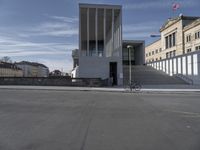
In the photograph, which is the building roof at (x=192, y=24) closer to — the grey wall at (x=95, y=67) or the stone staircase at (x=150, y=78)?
the stone staircase at (x=150, y=78)

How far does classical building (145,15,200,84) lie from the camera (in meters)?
42.3

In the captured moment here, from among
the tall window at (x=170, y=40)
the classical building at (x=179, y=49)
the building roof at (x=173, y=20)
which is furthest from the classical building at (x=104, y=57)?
the tall window at (x=170, y=40)

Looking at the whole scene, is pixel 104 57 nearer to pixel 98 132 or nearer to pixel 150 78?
pixel 150 78

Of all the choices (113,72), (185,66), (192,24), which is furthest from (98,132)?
(192,24)

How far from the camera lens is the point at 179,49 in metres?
73.2

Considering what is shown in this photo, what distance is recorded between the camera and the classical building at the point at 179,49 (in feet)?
139

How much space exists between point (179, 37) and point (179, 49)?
11.4 ft

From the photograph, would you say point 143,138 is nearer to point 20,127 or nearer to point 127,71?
point 20,127

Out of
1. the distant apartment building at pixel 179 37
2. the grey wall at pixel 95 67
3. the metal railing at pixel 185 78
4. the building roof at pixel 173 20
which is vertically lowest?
→ the metal railing at pixel 185 78

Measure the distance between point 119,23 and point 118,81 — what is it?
9189 mm

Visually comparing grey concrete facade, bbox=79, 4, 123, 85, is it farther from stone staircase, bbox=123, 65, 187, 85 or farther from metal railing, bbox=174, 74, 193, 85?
metal railing, bbox=174, 74, 193, 85

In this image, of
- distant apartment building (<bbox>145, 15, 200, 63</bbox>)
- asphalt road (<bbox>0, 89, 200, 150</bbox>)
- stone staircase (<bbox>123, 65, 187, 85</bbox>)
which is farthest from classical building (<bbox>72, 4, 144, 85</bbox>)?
asphalt road (<bbox>0, 89, 200, 150</bbox>)

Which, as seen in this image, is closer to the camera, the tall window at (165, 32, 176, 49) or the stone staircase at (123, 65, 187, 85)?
the stone staircase at (123, 65, 187, 85)

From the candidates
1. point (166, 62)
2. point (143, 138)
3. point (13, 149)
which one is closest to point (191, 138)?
point (143, 138)
